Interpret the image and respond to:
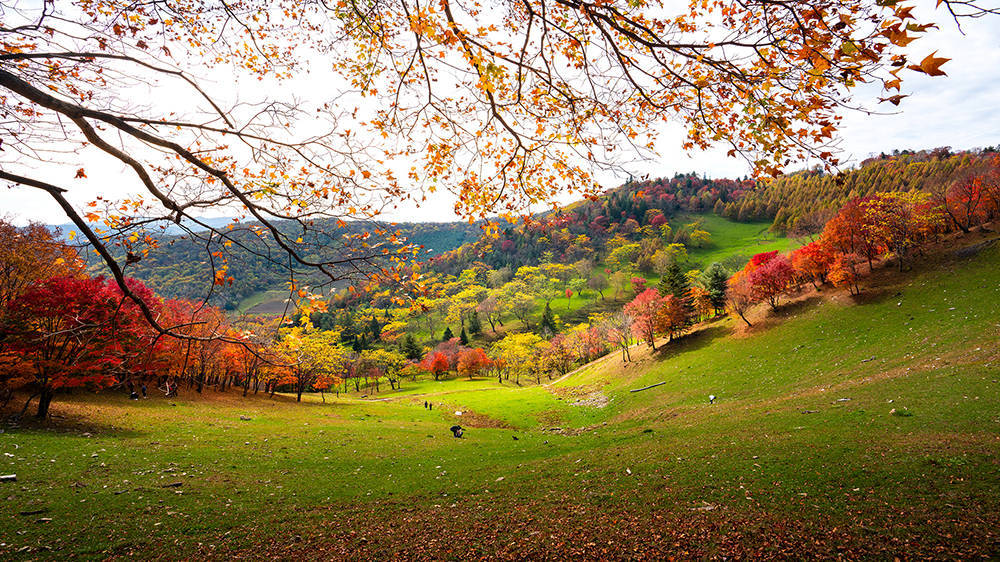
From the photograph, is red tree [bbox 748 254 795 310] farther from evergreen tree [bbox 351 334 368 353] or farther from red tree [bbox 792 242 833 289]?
evergreen tree [bbox 351 334 368 353]

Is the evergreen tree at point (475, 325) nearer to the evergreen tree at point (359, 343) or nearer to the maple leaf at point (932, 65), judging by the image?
the evergreen tree at point (359, 343)

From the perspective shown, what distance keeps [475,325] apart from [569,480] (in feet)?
284

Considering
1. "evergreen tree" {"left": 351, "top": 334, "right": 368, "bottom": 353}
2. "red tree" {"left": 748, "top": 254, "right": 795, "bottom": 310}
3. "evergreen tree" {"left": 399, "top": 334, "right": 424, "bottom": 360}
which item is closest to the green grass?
"red tree" {"left": 748, "top": 254, "right": 795, "bottom": 310}

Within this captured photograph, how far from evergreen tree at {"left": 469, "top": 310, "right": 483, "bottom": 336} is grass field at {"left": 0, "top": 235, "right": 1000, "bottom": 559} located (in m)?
73.5

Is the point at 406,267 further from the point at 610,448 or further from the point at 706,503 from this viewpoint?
the point at 610,448

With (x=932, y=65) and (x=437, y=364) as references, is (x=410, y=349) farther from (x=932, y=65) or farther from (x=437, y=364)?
(x=932, y=65)

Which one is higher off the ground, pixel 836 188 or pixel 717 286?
pixel 836 188

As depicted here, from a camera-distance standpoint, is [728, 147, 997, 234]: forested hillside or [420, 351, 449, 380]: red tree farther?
[728, 147, 997, 234]: forested hillside

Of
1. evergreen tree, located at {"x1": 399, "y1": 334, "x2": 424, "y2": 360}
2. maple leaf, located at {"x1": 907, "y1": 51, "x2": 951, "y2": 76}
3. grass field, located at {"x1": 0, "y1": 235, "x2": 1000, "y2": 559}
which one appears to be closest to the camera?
maple leaf, located at {"x1": 907, "y1": 51, "x2": 951, "y2": 76}

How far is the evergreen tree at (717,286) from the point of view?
42000 mm

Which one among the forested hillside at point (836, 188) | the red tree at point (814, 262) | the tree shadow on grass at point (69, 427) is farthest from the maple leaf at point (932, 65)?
the forested hillside at point (836, 188)

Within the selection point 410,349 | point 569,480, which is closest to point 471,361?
point 410,349

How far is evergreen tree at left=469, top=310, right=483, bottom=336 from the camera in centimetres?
9431

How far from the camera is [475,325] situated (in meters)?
95.4
